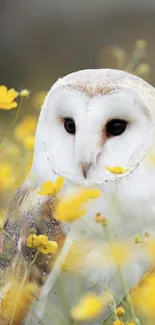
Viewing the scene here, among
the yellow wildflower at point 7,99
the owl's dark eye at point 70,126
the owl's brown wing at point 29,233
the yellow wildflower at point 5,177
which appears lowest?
the owl's brown wing at point 29,233

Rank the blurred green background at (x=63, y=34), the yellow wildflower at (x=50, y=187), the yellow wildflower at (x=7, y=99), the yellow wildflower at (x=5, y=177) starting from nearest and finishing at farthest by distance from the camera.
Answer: the yellow wildflower at (x=50, y=187) < the yellow wildflower at (x=7, y=99) < the yellow wildflower at (x=5, y=177) < the blurred green background at (x=63, y=34)

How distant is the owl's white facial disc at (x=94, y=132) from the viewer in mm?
1926

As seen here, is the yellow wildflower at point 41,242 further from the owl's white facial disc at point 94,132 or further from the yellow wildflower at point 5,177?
the yellow wildflower at point 5,177

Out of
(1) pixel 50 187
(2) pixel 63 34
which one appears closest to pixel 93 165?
(1) pixel 50 187

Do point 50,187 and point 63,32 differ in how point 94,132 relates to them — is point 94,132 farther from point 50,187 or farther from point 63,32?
point 63,32

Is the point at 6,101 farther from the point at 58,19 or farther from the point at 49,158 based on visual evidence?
the point at 58,19

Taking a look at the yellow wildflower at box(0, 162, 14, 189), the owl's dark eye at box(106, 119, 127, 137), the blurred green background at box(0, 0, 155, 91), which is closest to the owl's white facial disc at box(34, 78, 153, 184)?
the owl's dark eye at box(106, 119, 127, 137)

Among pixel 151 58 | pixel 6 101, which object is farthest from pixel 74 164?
pixel 151 58

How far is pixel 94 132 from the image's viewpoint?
1.92m

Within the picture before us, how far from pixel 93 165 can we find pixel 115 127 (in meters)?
0.08

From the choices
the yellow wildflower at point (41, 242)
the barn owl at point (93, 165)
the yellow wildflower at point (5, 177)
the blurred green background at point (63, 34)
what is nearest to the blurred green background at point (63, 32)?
the blurred green background at point (63, 34)

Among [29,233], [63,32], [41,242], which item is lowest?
[63,32]

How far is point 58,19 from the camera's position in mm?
7223

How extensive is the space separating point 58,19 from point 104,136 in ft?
17.6
